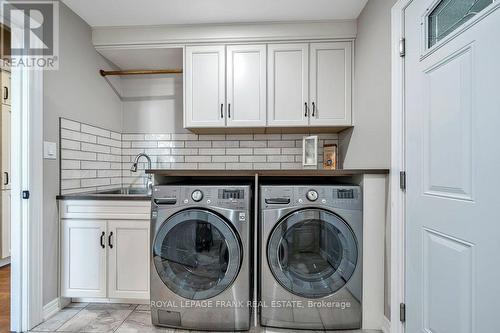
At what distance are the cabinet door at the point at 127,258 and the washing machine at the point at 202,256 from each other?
10.2 inches

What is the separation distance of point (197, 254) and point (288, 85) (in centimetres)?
158

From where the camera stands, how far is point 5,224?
273 cm

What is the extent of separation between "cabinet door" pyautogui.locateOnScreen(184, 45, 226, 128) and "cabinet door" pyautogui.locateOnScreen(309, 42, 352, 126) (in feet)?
2.65

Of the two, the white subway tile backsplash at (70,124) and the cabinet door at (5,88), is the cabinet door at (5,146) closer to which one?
the cabinet door at (5,88)

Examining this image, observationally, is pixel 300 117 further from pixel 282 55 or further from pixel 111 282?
pixel 111 282

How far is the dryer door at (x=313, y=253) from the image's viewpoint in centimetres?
158

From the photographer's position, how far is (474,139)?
957 millimetres

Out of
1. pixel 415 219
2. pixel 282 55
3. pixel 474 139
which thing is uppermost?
pixel 282 55

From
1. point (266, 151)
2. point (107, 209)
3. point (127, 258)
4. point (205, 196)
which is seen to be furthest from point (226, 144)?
point (127, 258)

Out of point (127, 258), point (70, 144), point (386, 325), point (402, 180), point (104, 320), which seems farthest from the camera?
point (70, 144)

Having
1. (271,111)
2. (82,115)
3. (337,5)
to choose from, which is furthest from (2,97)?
(337,5)

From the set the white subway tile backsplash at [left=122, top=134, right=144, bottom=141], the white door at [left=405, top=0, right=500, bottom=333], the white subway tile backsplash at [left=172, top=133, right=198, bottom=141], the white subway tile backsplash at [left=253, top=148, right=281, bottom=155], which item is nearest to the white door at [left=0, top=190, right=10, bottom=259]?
the white subway tile backsplash at [left=122, top=134, right=144, bottom=141]

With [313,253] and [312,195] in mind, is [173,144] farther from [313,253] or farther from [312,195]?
[313,253]

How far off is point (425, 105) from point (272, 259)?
1.20 metres
